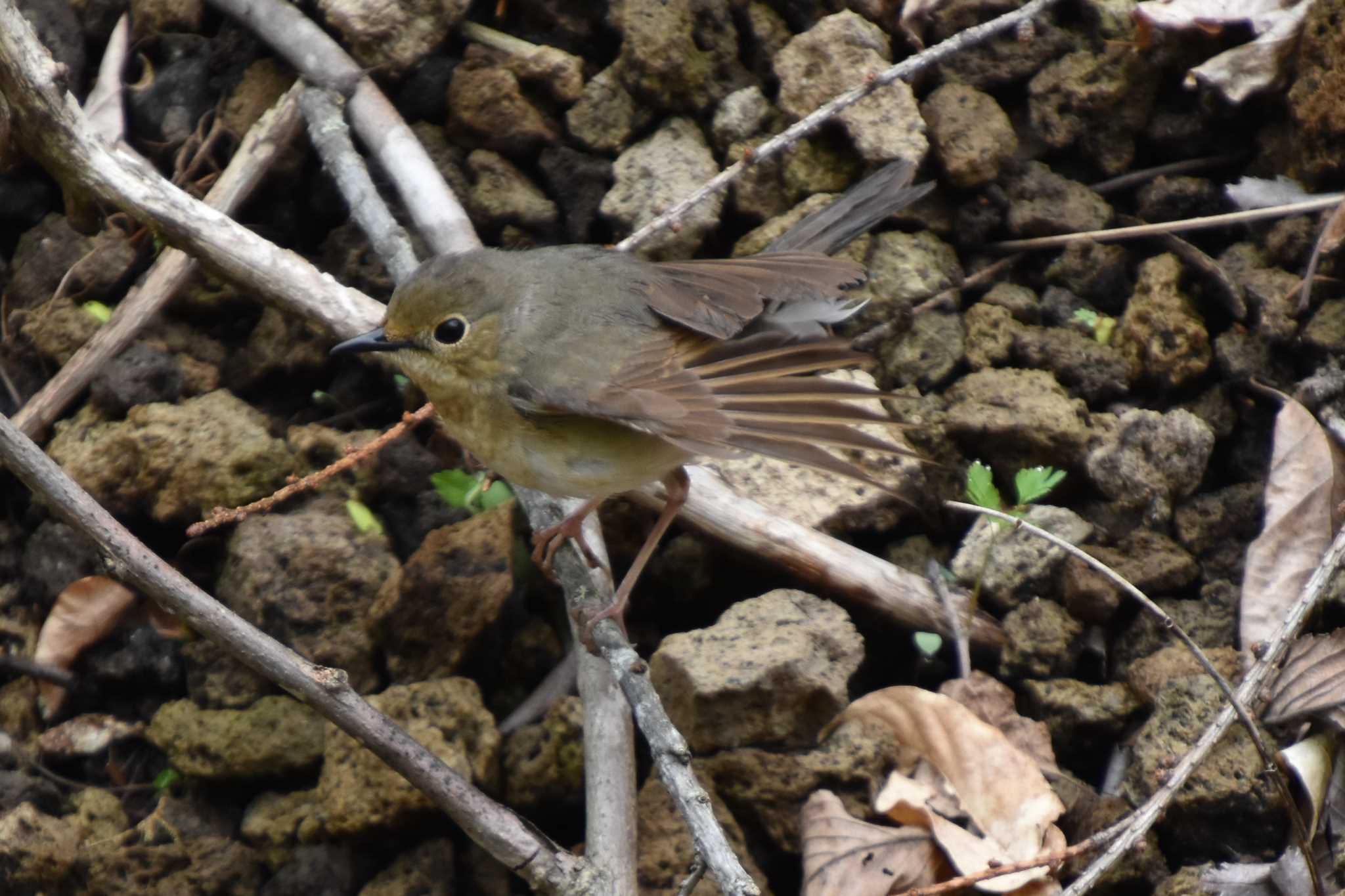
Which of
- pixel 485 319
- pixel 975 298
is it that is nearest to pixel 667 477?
pixel 485 319

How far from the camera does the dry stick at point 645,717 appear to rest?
9.13 ft

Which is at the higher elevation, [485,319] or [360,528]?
[485,319]

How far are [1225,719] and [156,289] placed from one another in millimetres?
3489

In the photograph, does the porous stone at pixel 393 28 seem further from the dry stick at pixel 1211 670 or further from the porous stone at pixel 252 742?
the dry stick at pixel 1211 670

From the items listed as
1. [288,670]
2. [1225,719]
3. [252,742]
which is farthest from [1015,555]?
[252,742]

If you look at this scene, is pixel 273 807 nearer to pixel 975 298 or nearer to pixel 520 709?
pixel 520 709

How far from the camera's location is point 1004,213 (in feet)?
15.3

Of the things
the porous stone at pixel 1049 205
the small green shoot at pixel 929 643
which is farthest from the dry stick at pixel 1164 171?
the small green shoot at pixel 929 643

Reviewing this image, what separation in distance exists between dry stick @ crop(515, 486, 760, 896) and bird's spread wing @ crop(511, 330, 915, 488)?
0.51m

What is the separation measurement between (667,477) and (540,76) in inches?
64.6

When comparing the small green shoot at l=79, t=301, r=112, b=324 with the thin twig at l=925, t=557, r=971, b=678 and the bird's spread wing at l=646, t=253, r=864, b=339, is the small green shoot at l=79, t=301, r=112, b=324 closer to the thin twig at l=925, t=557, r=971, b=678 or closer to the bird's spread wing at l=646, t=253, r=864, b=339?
the bird's spread wing at l=646, t=253, r=864, b=339

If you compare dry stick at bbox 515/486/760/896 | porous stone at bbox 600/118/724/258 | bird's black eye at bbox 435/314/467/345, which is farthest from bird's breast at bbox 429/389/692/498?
porous stone at bbox 600/118/724/258

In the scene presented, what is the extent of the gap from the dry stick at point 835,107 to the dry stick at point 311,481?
86 centimetres

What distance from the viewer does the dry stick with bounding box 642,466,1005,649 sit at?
13.1ft
